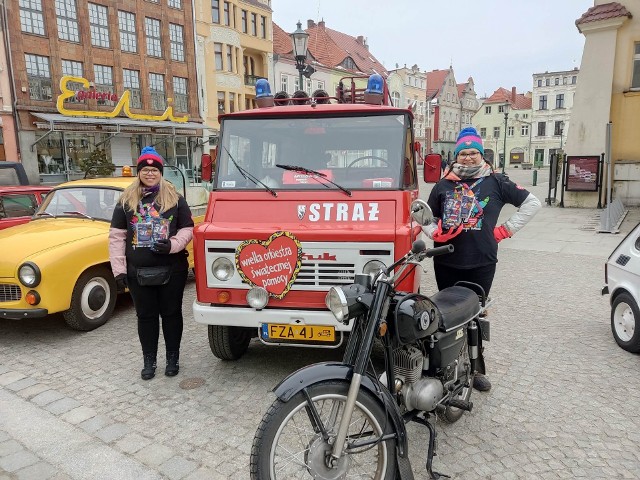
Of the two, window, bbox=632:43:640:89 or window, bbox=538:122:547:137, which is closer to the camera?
window, bbox=632:43:640:89

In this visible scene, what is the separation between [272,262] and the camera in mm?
4008

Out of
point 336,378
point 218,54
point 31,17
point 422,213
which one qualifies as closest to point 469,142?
point 422,213

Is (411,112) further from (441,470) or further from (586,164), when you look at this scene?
(586,164)

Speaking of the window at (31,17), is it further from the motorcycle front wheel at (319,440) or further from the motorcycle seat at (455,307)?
the motorcycle front wheel at (319,440)

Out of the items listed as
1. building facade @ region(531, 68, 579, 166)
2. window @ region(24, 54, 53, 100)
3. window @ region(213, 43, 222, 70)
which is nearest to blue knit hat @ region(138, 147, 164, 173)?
window @ region(24, 54, 53, 100)

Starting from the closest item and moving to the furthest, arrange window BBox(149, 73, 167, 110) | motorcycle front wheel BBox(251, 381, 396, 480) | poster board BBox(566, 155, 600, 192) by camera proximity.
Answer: motorcycle front wheel BBox(251, 381, 396, 480) < poster board BBox(566, 155, 600, 192) < window BBox(149, 73, 167, 110)

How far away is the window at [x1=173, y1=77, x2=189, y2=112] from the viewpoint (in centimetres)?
3484

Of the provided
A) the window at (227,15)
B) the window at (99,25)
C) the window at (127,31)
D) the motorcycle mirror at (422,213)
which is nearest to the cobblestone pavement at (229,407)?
the motorcycle mirror at (422,213)

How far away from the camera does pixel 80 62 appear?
95.1ft

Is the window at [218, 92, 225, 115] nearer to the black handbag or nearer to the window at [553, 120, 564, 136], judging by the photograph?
the black handbag

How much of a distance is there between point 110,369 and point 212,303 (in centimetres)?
137

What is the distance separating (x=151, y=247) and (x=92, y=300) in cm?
199

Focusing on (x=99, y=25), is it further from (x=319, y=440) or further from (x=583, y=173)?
(x=319, y=440)

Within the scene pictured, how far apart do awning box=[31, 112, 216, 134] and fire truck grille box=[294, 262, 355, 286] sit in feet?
87.0
